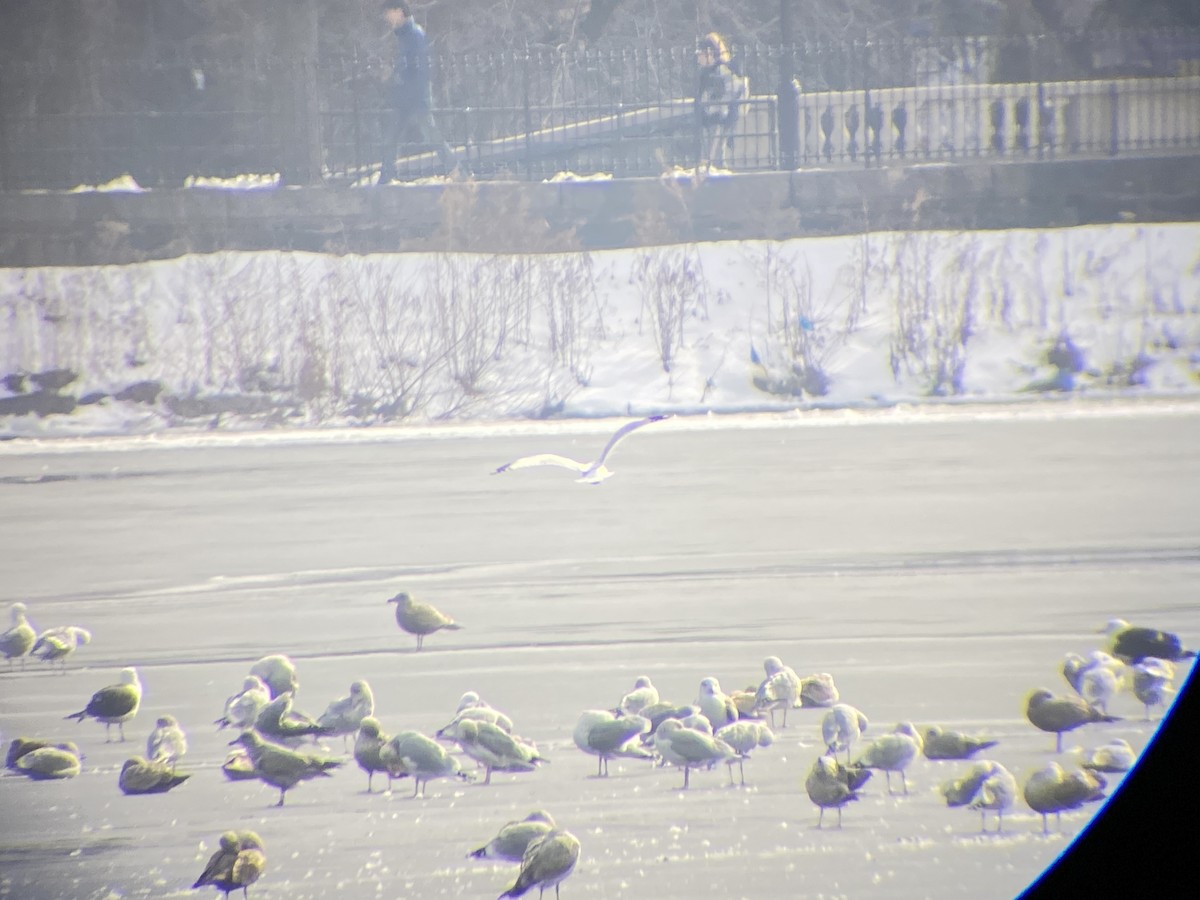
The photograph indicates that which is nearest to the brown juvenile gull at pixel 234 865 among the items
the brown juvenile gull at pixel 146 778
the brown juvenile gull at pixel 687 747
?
the brown juvenile gull at pixel 146 778

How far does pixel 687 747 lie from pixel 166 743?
1.54m

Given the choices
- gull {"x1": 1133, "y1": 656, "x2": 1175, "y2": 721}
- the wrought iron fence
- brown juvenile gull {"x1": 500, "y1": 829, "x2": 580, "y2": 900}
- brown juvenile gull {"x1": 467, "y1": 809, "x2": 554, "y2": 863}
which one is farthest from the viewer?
the wrought iron fence

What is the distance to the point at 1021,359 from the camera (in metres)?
13.4

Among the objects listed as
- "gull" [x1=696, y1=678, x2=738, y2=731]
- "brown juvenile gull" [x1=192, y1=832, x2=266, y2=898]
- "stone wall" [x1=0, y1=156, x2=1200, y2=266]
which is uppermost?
"stone wall" [x1=0, y1=156, x2=1200, y2=266]

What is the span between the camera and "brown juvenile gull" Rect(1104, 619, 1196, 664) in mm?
5082

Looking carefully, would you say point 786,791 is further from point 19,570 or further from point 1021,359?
point 1021,359

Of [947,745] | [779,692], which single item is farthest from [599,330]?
[947,745]

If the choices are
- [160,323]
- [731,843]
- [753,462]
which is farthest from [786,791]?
[160,323]

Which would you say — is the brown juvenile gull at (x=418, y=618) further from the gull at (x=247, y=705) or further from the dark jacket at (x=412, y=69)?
Result: the dark jacket at (x=412, y=69)

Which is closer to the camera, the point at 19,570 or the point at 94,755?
the point at 94,755

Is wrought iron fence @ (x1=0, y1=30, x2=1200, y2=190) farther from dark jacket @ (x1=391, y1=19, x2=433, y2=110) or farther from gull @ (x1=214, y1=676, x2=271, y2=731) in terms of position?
gull @ (x1=214, y1=676, x2=271, y2=731)

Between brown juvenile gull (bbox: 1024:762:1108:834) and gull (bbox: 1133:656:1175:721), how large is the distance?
755mm

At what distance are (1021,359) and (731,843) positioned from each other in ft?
33.1

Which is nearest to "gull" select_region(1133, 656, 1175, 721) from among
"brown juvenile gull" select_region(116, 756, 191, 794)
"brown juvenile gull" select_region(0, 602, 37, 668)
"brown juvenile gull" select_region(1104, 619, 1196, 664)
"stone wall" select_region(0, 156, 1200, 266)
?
"brown juvenile gull" select_region(1104, 619, 1196, 664)
